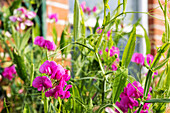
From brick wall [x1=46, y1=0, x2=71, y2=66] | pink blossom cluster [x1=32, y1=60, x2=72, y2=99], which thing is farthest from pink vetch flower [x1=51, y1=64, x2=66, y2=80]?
brick wall [x1=46, y1=0, x2=71, y2=66]

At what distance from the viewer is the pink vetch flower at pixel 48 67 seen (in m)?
0.36

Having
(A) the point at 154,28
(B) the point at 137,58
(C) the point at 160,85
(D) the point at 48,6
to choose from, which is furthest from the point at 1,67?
(A) the point at 154,28

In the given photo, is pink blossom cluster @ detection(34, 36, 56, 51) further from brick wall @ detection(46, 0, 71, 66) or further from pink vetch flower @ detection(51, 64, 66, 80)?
brick wall @ detection(46, 0, 71, 66)

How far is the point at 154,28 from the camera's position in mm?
2201

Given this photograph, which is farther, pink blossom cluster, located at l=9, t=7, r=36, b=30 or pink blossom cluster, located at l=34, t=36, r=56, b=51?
pink blossom cluster, located at l=9, t=7, r=36, b=30

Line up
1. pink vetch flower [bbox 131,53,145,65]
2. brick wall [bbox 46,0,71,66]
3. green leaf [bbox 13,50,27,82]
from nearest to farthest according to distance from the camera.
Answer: green leaf [bbox 13,50,27,82] → pink vetch flower [bbox 131,53,145,65] → brick wall [bbox 46,0,71,66]

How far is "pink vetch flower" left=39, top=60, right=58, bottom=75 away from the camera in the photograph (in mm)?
363

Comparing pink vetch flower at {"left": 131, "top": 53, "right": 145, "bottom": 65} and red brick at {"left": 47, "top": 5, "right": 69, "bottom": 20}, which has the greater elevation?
red brick at {"left": 47, "top": 5, "right": 69, "bottom": 20}

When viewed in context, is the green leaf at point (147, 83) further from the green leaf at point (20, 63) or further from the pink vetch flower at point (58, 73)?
the green leaf at point (20, 63)

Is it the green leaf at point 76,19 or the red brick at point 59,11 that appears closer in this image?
the green leaf at point 76,19

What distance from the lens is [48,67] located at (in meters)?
0.36

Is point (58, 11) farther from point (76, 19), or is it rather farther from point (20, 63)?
point (76, 19)

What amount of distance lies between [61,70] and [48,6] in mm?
1063

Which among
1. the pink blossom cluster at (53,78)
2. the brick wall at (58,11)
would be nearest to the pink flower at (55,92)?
the pink blossom cluster at (53,78)
